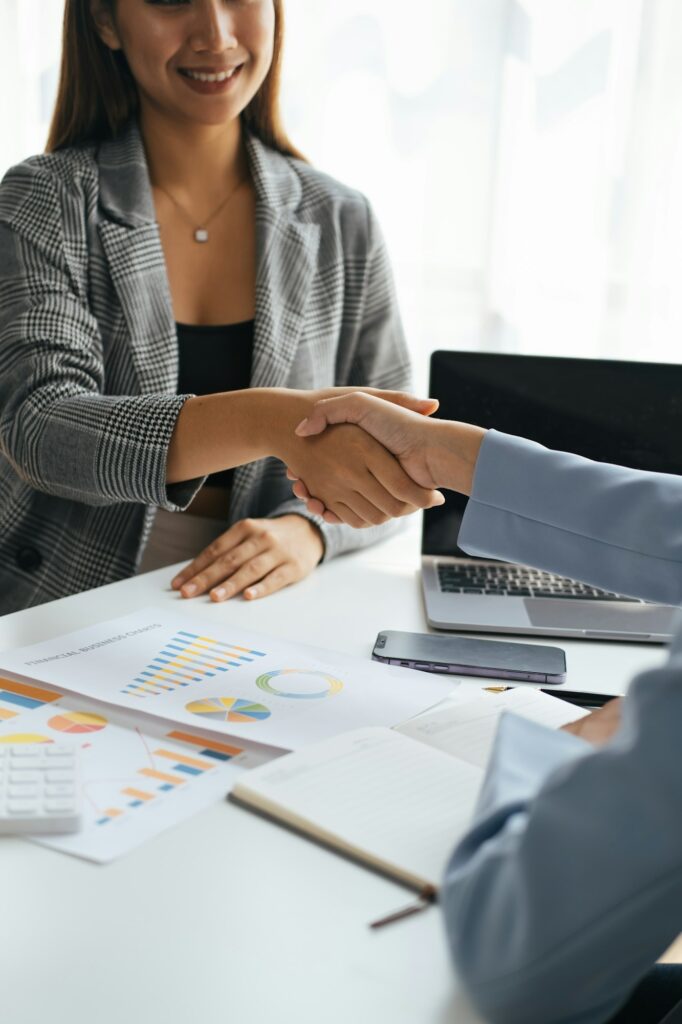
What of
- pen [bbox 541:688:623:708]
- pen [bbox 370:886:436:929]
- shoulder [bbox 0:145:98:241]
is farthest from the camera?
shoulder [bbox 0:145:98:241]

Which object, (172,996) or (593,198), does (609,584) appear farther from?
(593,198)

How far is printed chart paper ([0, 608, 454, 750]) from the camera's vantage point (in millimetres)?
830

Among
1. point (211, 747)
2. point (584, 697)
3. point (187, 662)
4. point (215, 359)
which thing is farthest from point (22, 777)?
point (215, 359)

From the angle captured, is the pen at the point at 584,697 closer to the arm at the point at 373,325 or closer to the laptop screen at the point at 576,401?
the laptop screen at the point at 576,401

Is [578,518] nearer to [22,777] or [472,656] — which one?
[472,656]

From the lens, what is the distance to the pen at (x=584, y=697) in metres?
0.93

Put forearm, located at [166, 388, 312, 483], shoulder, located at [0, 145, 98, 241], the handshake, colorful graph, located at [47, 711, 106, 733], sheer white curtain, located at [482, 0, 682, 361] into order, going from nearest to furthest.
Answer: colorful graph, located at [47, 711, 106, 733]
the handshake
forearm, located at [166, 388, 312, 483]
shoulder, located at [0, 145, 98, 241]
sheer white curtain, located at [482, 0, 682, 361]

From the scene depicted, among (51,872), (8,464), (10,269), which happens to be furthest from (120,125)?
(51,872)

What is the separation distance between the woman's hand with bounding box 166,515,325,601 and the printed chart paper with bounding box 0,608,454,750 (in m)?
0.12

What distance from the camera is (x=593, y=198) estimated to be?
2221 mm

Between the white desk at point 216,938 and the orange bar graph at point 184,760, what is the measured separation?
2.5 inches

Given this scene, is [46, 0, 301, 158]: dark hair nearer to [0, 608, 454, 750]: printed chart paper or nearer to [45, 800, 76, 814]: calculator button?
[0, 608, 454, 750]: printed chart paper

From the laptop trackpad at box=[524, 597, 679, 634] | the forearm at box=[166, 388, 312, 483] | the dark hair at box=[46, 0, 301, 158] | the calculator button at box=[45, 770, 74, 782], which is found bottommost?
the laptop trackpad at box=[524, 597, 679, 634]

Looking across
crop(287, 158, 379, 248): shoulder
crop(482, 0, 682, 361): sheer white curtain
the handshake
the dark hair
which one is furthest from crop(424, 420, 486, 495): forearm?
crop(482, 0, 682, 361): sheer white curtain
